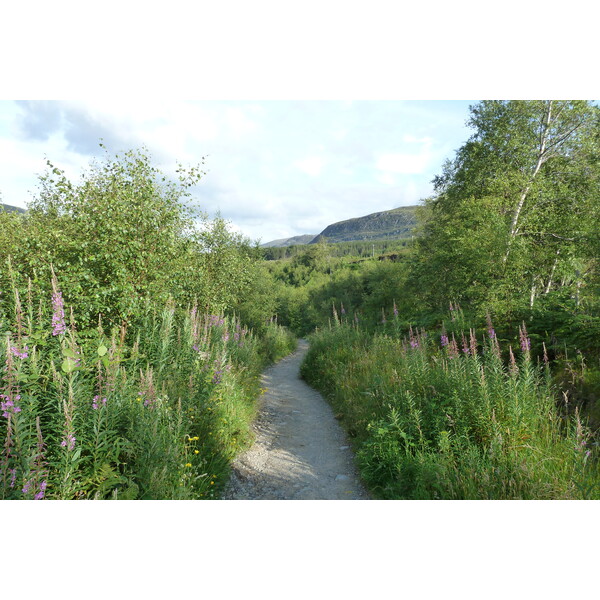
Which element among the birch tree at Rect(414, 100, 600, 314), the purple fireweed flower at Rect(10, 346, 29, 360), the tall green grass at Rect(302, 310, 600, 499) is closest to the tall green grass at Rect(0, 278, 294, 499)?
the purple fireweed flower at Rect(10, 346, 29, 360)

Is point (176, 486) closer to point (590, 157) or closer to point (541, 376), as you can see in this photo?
point (541, 376)

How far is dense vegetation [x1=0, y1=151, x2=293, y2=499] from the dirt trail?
418 millimetres

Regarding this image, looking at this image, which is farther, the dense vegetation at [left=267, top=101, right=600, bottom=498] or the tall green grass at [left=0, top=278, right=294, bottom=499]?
the dense vegetation at [left=267, top=101, right=600, bottom=498]

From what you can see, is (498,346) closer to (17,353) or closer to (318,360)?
(17,353)

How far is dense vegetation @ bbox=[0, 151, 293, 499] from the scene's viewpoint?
125 inches

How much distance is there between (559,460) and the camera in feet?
12.7

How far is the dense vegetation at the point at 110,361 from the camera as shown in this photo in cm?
316

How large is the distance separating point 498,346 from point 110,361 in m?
5.96

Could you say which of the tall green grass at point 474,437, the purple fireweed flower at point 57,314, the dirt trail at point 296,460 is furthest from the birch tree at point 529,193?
the purple fireweed flower at point 57,314

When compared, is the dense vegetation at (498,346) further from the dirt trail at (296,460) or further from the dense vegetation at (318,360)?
the dirt trail at (296,460)

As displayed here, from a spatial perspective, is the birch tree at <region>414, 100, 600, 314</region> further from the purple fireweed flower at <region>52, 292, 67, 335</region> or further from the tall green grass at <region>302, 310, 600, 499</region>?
the purple fireweed flower at <region>52, 292, 67, 335</region>

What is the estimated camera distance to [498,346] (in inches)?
214

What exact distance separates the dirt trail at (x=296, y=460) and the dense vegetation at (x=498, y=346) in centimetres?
46

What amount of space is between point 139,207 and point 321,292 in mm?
39605
